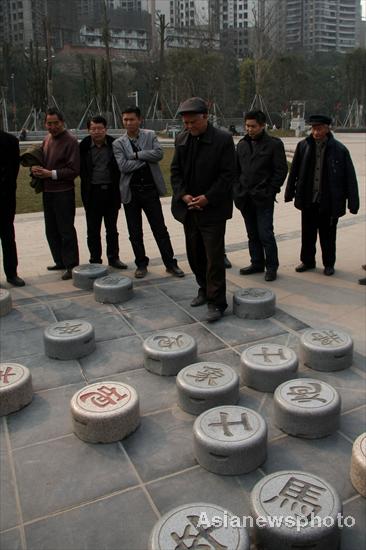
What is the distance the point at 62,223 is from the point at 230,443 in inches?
139

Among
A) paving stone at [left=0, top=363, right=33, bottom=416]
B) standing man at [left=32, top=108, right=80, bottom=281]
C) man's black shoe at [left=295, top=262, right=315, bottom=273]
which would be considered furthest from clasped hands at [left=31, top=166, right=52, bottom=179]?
man's black shoe at [left=295, top=262, right=315, bottom=273]

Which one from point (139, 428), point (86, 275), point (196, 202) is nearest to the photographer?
point (139, 428)

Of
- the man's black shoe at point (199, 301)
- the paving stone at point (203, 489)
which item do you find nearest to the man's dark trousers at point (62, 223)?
the man's black shoe at point (199, 301)

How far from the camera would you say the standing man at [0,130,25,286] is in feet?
16.3

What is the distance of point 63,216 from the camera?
5.29 metres

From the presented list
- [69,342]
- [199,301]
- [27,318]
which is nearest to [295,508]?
[69,342]

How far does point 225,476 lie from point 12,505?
3.27ft

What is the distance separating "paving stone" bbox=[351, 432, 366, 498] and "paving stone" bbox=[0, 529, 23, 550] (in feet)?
4.93

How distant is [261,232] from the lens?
528cm

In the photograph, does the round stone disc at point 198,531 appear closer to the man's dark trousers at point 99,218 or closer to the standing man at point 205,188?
the standing man at point 205,188

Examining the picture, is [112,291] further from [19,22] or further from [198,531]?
[19,22]

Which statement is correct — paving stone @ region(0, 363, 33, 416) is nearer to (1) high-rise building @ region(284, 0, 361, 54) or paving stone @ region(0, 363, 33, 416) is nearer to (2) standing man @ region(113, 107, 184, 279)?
(2) standing man @ region(113, 107, 184, 279)

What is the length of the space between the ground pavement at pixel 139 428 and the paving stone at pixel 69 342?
0.20 feet

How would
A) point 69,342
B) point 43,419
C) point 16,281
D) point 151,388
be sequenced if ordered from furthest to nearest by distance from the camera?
point 16,281 → point 69,342 → point 151,388 → point 43,419
